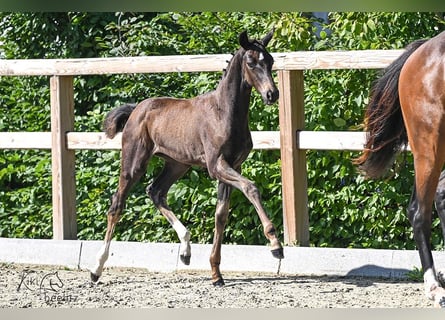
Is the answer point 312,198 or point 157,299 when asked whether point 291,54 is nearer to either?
point 312,198

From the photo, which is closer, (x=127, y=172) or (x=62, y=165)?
(x=127, y=172)

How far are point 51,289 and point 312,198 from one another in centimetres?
235

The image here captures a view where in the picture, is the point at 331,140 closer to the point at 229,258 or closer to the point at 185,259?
the point at 229,258

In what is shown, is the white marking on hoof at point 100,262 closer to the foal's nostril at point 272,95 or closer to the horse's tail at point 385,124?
the foal's nostril at point 272,95

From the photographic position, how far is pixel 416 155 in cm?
456

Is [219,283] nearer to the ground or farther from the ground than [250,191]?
nearer to the ground

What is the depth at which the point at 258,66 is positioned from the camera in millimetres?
5250

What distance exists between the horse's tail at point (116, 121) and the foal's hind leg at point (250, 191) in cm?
112

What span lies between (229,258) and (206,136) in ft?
3.94

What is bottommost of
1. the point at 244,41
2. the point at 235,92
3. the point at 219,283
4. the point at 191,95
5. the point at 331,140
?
the point at 219,283

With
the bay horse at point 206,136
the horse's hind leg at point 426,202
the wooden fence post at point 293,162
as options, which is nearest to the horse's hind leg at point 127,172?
the bay horse at point 206,136

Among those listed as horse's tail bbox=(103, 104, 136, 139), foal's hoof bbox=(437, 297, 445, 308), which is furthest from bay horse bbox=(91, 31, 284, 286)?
foal's hoof bbox=(437, 297, 445, 308)

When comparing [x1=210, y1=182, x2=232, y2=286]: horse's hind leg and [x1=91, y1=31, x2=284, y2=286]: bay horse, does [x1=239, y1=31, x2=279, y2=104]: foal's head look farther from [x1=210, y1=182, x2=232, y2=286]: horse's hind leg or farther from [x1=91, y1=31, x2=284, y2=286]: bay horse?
[x1=210, y1=182, x2=232, y2=286]: horse's hind leg

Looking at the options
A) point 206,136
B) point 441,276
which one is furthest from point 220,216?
point 441,276
